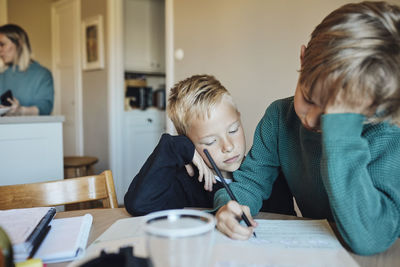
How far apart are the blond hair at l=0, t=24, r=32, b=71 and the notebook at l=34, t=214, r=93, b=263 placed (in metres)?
2.25

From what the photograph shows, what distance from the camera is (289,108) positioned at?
1.00m

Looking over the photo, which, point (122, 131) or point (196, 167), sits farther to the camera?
point (122, 131)

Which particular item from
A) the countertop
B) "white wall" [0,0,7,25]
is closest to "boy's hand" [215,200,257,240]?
the countertop

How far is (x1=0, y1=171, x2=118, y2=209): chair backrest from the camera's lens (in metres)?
1.01

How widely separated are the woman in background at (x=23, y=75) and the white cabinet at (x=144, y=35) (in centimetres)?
133

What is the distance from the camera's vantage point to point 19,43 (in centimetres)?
261

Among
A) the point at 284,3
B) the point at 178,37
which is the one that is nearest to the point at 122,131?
the point at 178,37

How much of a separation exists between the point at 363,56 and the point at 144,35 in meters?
3.75

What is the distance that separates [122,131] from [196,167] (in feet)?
9.24

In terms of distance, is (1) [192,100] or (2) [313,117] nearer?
(2) [313,117]

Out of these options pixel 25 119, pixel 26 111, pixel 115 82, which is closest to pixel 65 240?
pixel 25 119

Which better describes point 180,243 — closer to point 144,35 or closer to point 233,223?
point 233,223

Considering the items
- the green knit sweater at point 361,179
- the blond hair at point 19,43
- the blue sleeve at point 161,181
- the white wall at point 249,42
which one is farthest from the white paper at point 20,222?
the blond hair at point 19,43

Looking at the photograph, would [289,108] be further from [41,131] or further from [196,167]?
[41,131]
